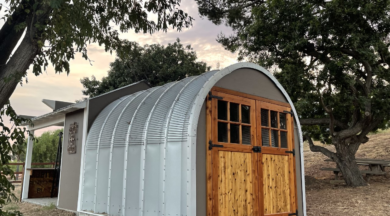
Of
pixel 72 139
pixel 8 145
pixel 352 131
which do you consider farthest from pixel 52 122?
pixel 352 131

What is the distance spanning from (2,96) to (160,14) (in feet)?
10.3

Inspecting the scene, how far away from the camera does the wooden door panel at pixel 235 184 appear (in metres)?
5.29

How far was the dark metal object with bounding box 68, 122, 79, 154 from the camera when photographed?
7.95 metres

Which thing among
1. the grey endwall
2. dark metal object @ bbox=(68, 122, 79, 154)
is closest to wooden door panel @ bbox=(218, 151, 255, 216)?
the grey endwall

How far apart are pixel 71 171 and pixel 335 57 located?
8.77 meters

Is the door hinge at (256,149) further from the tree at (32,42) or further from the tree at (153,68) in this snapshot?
the tree at (153,68)

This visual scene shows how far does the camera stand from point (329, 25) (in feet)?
32.9

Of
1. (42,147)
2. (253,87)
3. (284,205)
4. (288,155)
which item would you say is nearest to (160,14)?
(253,87)

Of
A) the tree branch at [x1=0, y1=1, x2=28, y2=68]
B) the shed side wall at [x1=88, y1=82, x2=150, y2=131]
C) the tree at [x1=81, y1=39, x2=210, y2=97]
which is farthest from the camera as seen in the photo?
the tree at [x1=81, y1=39, x2=210, y2=97]

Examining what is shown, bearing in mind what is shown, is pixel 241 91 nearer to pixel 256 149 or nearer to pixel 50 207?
pixel 256 149

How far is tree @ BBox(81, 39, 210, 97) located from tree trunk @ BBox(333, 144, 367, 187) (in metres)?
A: 10.6

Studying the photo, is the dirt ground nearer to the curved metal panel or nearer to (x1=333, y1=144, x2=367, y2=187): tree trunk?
(x1=333, y1=144, x2=367, y2=187): tree trunk

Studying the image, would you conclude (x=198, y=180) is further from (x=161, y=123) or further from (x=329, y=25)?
(x=329, y=25)

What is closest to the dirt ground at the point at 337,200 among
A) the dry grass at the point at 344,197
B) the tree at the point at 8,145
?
the dry grass at the point at 344,197
